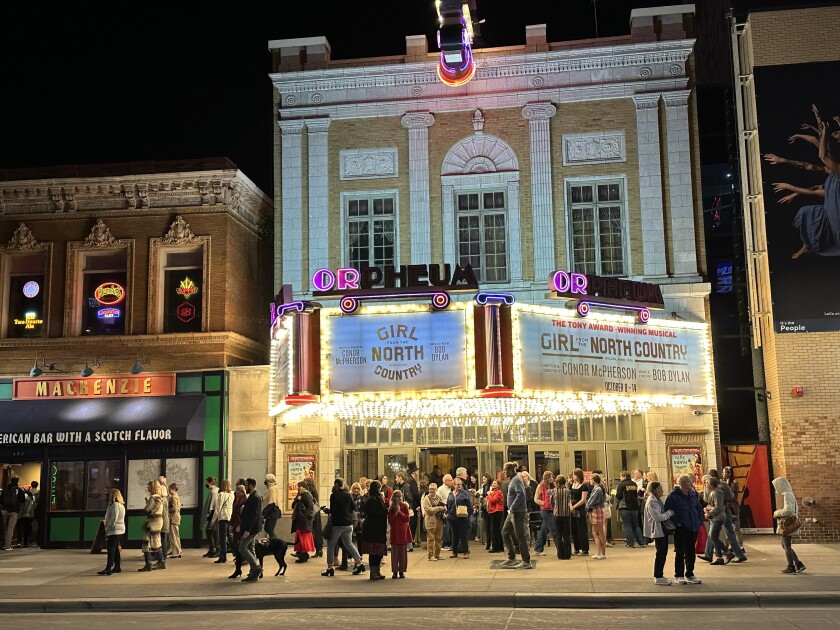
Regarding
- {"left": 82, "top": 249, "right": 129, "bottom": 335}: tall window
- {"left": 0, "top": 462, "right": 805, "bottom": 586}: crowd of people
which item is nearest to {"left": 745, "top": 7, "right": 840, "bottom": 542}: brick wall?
{"left": 0, "top": 462, "right": 805, "bottom": 586}: crowd of people

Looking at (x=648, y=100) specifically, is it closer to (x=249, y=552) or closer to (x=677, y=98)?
(x=677, y=98)

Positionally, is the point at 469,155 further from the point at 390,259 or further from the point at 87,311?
the point at 87,311

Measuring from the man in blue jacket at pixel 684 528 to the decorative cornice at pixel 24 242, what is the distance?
19175mm

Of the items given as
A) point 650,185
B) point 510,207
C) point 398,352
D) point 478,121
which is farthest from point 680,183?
point 398,352

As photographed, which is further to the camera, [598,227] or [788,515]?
[598,227]

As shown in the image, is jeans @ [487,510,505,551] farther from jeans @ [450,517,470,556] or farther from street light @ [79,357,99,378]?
street light @ [79,357,99,378]

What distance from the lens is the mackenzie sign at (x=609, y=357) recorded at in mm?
20594

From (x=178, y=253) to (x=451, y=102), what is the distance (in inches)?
342

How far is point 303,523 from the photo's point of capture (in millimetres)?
20062

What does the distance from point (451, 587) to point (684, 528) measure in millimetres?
3945

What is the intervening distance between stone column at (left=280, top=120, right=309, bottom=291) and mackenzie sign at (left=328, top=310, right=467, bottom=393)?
206 inches

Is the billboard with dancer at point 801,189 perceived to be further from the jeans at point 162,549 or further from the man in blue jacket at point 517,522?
the jeans at point 162,549

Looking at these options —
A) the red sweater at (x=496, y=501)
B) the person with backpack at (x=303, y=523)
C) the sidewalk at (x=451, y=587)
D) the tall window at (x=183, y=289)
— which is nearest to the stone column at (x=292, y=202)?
the tall window at (x=183, y=289)

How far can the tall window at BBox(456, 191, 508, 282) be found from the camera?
25.5 m
